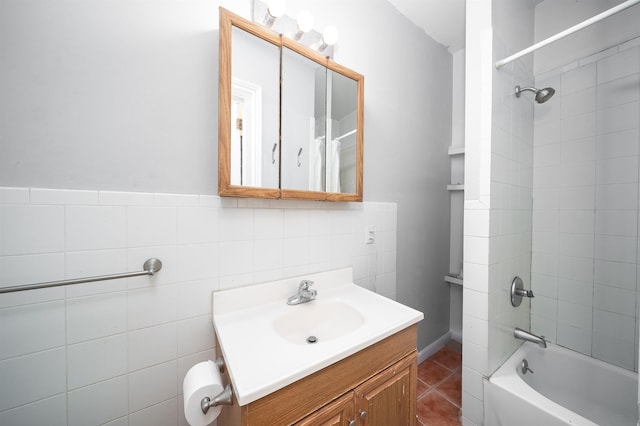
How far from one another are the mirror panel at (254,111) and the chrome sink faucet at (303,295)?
48 cm

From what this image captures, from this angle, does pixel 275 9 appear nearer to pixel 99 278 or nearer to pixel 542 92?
pixel 99 278

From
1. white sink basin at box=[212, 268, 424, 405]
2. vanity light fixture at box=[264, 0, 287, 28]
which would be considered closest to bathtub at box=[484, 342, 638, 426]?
white sink basin at box=[212, 268, 424, 405]

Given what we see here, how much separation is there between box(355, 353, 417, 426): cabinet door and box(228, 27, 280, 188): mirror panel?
34.7 inches

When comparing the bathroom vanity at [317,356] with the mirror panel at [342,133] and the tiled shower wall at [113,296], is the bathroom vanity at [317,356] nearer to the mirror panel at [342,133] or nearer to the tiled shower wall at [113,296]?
the tiled shower wall at [113,296]

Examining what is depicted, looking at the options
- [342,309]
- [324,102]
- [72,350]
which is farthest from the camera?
[324,102]

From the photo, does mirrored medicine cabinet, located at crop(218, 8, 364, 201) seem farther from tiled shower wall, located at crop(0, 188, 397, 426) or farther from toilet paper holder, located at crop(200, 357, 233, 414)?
toilet paper holder, located at crop(200, 357, 233, 414)

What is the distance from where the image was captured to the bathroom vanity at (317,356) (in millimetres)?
607

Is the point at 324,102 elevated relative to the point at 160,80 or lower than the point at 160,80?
elevated

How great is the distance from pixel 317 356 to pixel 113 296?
2.28ft

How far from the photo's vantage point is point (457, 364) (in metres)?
1.83

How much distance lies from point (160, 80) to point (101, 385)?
104 cm

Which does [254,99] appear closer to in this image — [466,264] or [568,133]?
[466,264]

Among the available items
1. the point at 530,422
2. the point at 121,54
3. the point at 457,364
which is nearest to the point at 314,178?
the point at 121,54

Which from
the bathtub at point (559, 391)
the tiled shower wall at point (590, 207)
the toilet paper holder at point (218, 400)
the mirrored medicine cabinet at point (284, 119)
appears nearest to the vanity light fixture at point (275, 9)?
the mirrored medicine cabinet at point (284, 119)
